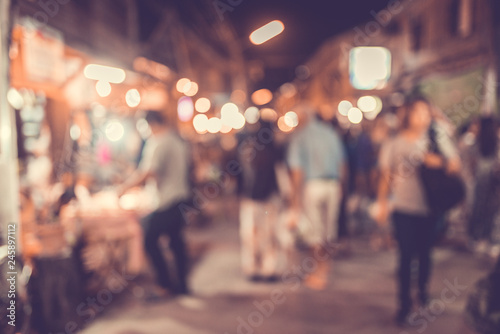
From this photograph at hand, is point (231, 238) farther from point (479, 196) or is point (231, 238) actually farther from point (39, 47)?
point (39, 47)

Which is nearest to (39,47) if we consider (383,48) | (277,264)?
(277,264)

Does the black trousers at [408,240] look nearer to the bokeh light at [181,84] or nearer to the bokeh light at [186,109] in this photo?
the bokeh light at [181,84]

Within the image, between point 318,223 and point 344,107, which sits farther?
point 344,107

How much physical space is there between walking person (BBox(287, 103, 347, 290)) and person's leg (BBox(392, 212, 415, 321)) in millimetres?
1271

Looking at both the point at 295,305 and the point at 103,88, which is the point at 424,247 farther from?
the point at 103,88

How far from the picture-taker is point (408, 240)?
14.2ft

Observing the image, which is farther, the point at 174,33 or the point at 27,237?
the point at 174,33

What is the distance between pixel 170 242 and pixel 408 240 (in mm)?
2862

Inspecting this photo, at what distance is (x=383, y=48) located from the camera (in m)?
12.5

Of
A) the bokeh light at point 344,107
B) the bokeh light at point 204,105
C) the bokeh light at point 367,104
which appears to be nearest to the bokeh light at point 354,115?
the bokeh light at point 344,107

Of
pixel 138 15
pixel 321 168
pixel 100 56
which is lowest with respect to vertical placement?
pixel 321 168

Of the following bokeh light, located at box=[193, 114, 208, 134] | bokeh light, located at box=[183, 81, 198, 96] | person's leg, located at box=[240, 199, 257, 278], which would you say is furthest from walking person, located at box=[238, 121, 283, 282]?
bokeh light, located at box=[193, 114, 208, 134]

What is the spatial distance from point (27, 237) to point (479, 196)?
6792 mm

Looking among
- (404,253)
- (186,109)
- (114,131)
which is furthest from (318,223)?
(186,109)
